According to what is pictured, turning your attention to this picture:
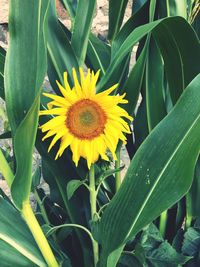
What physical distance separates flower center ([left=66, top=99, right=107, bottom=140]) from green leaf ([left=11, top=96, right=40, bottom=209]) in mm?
94

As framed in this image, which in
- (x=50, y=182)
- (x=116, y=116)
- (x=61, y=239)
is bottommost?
(x=61, y=239)

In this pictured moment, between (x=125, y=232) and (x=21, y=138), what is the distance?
0.23m

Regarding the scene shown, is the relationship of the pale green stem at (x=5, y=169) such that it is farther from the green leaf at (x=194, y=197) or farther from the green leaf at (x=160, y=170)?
the green leaf at (x=194, y=197)

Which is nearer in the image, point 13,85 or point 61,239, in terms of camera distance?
point 13,85

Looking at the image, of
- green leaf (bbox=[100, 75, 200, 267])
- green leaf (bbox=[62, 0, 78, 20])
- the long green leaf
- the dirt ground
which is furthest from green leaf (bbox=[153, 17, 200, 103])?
the dirt ground

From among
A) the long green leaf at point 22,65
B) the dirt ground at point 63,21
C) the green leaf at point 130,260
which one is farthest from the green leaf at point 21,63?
the dirt ground at point 63,21

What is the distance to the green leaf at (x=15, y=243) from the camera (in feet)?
2.87

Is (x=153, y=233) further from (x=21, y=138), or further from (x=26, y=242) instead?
(x=21, y=138)

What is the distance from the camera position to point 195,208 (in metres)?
1.00

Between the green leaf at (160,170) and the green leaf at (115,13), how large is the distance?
304mm

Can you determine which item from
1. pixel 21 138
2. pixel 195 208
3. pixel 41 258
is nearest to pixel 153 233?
pixel 195 208

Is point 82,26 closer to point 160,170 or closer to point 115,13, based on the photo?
point 115,13

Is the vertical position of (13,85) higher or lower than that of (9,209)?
higher

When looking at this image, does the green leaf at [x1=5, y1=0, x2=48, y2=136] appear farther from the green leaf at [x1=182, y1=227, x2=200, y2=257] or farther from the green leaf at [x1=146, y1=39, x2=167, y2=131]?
the green leaf at [x1=182, y1=227, x2=200, y2=257]
